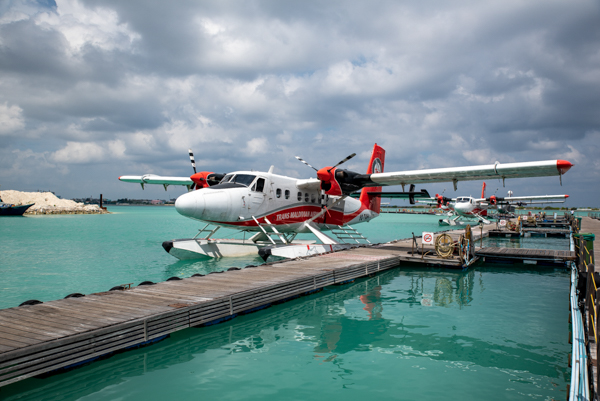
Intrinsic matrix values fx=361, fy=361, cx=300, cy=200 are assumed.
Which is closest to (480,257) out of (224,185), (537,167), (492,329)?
(537,167)

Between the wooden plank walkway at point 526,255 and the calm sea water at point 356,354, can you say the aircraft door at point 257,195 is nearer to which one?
the calm sea water at point 356,354

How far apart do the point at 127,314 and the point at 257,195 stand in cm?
923

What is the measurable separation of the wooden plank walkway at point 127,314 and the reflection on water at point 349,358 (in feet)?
1.01

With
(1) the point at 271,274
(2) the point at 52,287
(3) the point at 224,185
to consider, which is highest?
(3) the point at 224,185

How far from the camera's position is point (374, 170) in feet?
68.1

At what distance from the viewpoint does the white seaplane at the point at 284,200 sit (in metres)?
13.2

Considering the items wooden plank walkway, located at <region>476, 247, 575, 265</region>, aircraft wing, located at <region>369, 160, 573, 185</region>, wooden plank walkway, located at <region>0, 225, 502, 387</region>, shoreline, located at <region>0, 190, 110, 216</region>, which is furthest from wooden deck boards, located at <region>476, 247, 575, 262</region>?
shoreline, located at <region>0, 190, 110, 216</region>

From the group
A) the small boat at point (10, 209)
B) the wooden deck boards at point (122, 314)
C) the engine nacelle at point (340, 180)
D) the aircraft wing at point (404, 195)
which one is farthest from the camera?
the small boat at point (10, 209)

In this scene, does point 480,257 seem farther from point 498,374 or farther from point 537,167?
point 498,374

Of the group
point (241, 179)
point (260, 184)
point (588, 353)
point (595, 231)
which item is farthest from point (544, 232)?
point (588, 353)

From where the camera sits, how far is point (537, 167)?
12617 millimetres

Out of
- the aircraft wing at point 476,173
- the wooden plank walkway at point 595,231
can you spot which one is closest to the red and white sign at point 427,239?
the aircraft wing at point 476,173

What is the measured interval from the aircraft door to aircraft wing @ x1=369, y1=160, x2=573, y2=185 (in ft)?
15.7

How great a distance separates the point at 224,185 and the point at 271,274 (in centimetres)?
541
